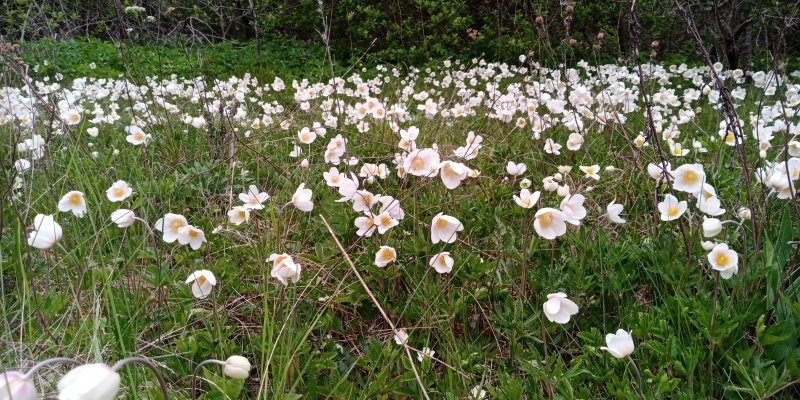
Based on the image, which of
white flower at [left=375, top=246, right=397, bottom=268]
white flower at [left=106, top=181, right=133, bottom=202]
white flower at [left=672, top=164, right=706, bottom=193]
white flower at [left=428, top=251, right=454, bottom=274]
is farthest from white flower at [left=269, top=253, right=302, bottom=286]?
white flower at [left=672, top=164, right=706, bottom=193]

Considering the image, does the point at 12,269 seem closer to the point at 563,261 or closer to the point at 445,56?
the point at 563,261

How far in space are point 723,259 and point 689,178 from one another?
349mm

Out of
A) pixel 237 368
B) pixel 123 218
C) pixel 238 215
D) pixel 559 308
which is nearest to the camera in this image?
pixel 237 368

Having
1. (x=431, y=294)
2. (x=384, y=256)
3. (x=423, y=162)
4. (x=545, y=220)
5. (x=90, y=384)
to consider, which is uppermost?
(x=90, y=384)

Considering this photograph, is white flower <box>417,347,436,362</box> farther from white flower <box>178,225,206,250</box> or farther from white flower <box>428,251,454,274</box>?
white flower <box>178,225,206,250</box>

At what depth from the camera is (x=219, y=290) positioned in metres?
1.85

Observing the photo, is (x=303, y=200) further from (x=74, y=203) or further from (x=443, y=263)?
(x=74, y=203)

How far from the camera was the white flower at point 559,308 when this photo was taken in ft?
4.75


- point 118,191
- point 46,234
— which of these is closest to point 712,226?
point 46,234

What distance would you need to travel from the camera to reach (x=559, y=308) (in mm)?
1462

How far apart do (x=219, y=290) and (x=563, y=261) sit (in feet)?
3.83

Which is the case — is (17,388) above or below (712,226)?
above

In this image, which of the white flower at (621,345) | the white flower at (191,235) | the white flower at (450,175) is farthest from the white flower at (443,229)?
the white flower at (191,235)

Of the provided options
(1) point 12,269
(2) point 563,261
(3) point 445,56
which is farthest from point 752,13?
(1) point 12,269
